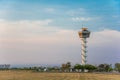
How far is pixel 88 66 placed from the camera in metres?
167

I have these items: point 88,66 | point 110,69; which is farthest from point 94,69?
point 110,69

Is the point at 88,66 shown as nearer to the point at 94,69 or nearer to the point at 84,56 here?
the point at 94,69

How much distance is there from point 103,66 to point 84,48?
1834 cm

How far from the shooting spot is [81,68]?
545 ft

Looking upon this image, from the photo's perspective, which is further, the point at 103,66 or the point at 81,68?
the point at 103,66

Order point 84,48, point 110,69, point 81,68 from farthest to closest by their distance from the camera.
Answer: point 84,48 < point 110,69 < point 81,68

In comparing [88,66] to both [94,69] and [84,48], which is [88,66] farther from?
[84,48]

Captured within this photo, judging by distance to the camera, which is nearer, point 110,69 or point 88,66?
point 88,66

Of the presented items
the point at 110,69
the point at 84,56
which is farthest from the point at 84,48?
the point at 110,69

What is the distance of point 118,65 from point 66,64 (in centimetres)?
3539

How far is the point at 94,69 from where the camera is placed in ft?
559

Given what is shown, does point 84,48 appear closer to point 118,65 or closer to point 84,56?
point 84,56

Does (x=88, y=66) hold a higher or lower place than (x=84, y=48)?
lower

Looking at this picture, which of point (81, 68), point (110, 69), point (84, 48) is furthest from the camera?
point (84, 48)
